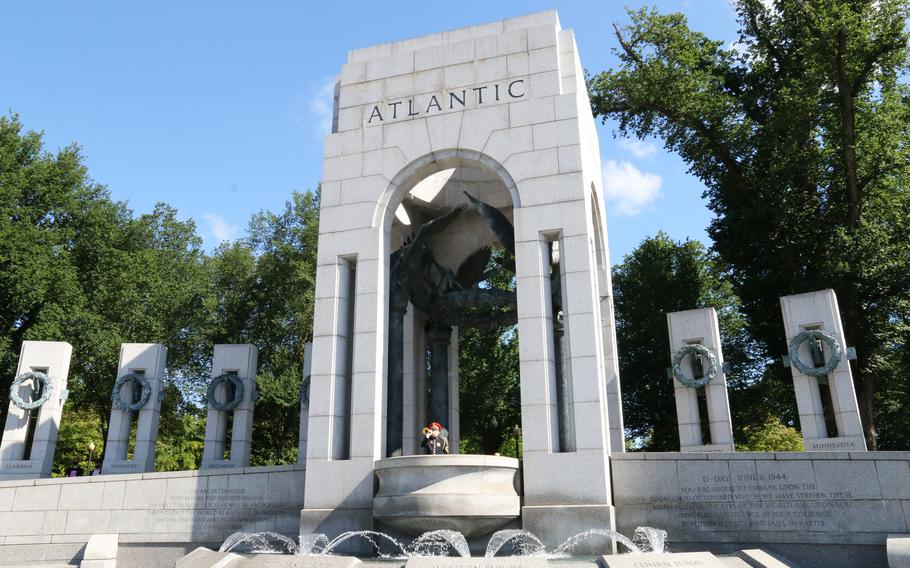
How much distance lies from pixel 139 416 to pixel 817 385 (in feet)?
62.3

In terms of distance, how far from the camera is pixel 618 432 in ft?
55.0

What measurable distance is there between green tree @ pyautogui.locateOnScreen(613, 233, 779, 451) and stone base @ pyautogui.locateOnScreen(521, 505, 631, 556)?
21333 mm

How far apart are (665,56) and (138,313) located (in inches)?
1084

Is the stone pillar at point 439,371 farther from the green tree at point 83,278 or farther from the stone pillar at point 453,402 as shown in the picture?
the green tree at point 83,278

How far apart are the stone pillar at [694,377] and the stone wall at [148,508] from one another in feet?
36.8

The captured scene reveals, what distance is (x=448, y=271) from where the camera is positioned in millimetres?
17047

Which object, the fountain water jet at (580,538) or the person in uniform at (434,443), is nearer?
the fountain water jet at (580,538)

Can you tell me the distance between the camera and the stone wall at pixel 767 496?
447 inches

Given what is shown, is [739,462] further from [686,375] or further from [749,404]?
[749,404]

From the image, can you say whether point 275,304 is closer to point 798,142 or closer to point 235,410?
point 235,410

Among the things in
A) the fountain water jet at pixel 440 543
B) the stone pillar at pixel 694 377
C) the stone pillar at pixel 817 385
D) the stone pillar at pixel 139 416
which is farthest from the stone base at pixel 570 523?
the stone pillar at pixel 139 416

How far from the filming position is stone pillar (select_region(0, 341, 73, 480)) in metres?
19.4

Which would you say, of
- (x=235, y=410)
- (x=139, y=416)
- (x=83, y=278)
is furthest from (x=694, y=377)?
(x=83, y=278)

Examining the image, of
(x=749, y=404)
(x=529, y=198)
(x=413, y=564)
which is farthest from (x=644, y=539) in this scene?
(x=749, y=404)
